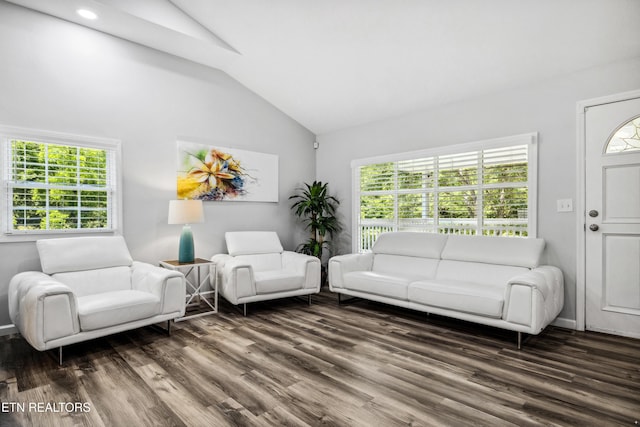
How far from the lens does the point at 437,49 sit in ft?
11.6

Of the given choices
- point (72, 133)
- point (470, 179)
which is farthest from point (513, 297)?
point (72, 133)

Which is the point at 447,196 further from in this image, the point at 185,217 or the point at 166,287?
the point at 166,287

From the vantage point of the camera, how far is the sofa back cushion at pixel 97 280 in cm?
325

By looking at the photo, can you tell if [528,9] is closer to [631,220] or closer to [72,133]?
[631,220]

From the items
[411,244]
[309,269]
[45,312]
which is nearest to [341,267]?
[309,269]

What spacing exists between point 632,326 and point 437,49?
3.02 meters

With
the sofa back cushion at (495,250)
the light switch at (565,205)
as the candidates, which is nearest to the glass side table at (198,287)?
the sofa back cushion at (495,250)

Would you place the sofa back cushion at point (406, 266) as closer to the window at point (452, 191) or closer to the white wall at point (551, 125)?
the window at point (452, 191)

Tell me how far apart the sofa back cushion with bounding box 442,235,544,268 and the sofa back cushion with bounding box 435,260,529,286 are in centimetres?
5

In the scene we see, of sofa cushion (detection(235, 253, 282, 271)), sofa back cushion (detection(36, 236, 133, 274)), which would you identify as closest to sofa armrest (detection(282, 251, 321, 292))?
sofa cushion (detection(235, 253, 282, 271))

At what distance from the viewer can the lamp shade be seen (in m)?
3.89

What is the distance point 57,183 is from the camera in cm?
357

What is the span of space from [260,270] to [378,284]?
1.51 meters

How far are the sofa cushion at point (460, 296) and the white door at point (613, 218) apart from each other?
34.5 inches
